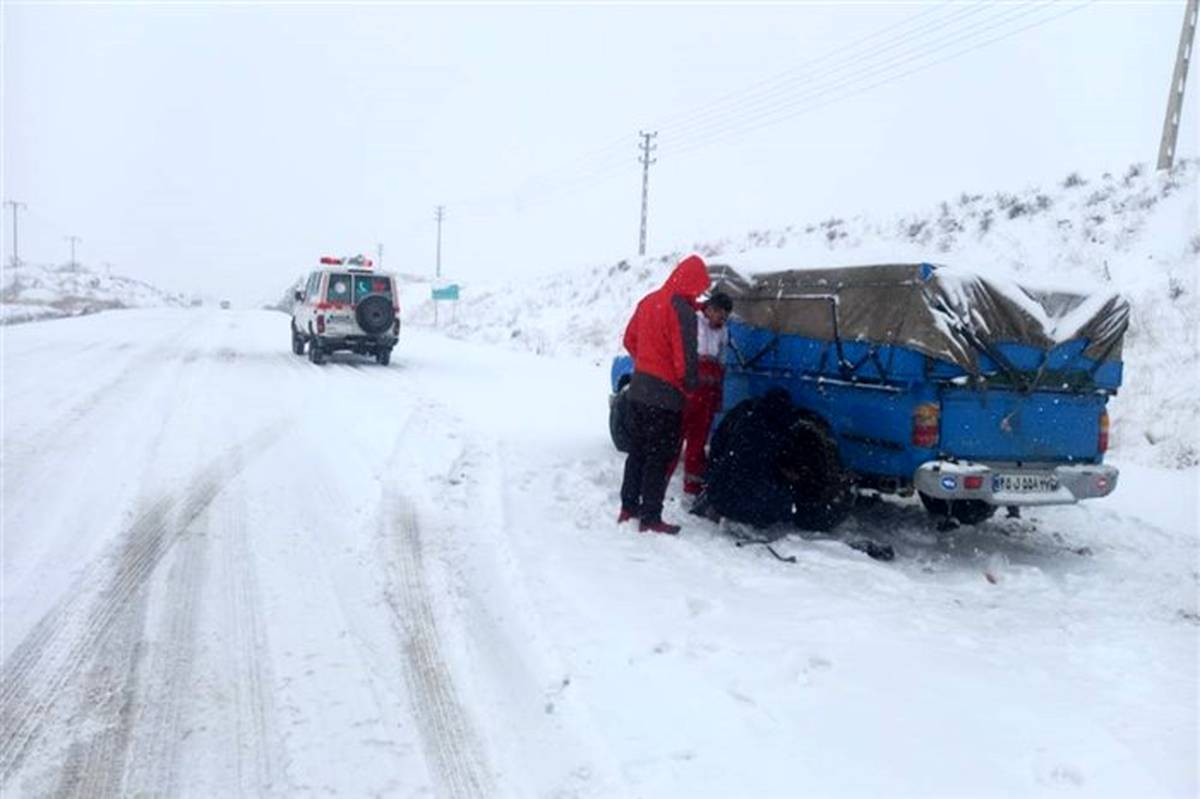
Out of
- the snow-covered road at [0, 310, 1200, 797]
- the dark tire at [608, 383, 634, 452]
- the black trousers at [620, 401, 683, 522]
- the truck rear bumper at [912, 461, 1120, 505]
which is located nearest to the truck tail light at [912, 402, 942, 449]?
the truck rear bumper at [912, 461, 1120, 505]

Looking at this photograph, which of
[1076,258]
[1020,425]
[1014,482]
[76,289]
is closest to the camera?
[1014,482]

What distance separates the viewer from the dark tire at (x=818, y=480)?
6.27 m

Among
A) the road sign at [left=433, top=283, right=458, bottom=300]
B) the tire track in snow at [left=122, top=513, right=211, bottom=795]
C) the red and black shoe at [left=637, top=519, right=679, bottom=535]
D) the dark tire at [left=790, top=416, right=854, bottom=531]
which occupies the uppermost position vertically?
the road sign at [left=433, top=283, right=458, bottom=300]

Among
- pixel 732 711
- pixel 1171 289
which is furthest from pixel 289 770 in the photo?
pixel 1171 289

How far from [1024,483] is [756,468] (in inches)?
71.2

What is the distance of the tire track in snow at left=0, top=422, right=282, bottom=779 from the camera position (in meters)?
3.59

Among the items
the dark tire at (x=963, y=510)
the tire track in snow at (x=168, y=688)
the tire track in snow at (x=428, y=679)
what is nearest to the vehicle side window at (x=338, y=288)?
the tire track in snow at (x=428, y=679)

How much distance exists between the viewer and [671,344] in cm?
644

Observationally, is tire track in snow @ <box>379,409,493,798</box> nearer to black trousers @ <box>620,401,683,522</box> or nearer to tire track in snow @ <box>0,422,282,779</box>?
tire track in snow @ <box>0,422,282,779</box>

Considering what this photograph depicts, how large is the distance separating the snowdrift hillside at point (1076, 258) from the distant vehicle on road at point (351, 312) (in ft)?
18.9

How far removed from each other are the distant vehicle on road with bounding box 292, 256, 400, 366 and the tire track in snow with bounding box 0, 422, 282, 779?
12.4m

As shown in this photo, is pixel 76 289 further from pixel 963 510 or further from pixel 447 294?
pixel 963 510

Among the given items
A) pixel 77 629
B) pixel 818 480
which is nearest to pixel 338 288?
pixel 818 480

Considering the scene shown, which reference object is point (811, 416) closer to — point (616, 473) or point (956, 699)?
point (616, 473)
